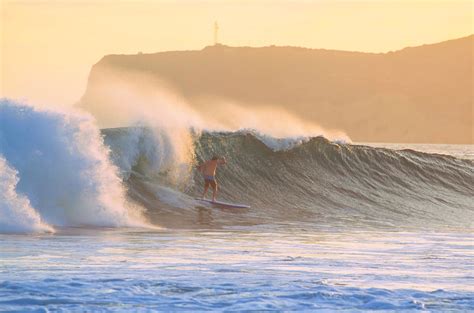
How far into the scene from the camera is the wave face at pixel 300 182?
19.9 metres

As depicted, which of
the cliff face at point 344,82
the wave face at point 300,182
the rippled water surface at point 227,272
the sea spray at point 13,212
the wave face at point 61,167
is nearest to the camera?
the rippled water surface at point 227,272

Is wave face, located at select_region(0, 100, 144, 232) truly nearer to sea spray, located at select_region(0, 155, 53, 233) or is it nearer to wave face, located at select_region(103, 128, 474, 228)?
sea spray, located at select_region(0, 155, 53, 233)

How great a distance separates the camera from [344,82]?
528 ft

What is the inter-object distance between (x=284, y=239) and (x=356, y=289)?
196 inches

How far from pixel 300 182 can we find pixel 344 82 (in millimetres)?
137343

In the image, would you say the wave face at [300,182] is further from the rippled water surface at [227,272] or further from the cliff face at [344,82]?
the cliff face at [344,82]

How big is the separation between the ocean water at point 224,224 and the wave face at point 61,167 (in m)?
0.02

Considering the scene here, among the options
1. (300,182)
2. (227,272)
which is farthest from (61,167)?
(300,182)

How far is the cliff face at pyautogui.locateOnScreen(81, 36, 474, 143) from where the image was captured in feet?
488

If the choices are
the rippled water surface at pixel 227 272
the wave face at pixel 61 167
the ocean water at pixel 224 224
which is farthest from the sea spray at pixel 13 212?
the rippled water surface at pixel 227 272

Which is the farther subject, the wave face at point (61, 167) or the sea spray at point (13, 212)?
the wave face at point (61, 167)

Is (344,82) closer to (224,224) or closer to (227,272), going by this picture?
(224,224)

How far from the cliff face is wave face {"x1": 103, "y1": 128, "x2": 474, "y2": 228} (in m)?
116

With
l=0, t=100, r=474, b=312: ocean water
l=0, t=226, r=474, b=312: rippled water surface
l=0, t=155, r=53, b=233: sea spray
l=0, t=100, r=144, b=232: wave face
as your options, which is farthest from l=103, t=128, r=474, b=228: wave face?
l=0, t=226, r=474, b=312: rippled water surface
